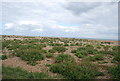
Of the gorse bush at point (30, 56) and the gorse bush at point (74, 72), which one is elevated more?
the gorse bush at point (30, 56)

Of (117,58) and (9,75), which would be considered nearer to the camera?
(9,75)

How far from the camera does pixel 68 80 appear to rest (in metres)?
6.93

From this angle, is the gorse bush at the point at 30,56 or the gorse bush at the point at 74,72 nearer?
the gorse bush at the point at 74,72

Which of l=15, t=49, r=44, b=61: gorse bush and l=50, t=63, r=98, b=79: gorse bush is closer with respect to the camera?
l=50, t=63, r=98, b=79: gorse bush

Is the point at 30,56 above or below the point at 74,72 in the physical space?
Result: above

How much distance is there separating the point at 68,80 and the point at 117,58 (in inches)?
266

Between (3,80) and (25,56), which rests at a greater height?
(25,56)

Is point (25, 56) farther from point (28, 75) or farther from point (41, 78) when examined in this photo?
point (41, 78)

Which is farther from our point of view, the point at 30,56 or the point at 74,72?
the point at 30,56

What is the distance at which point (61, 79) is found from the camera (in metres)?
Answer: 6.98

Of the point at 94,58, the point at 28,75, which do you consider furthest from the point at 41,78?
the point at 94,58

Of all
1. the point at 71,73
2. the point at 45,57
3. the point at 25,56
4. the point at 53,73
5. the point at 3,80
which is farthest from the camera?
the point at 45,57

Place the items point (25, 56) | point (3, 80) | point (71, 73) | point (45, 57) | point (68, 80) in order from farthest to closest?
point (45, 57)
point (25, 56)
point (71, 73)
point (68, 80)
point (3, 80)

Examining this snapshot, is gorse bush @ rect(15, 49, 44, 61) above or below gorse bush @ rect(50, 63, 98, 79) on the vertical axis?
above
